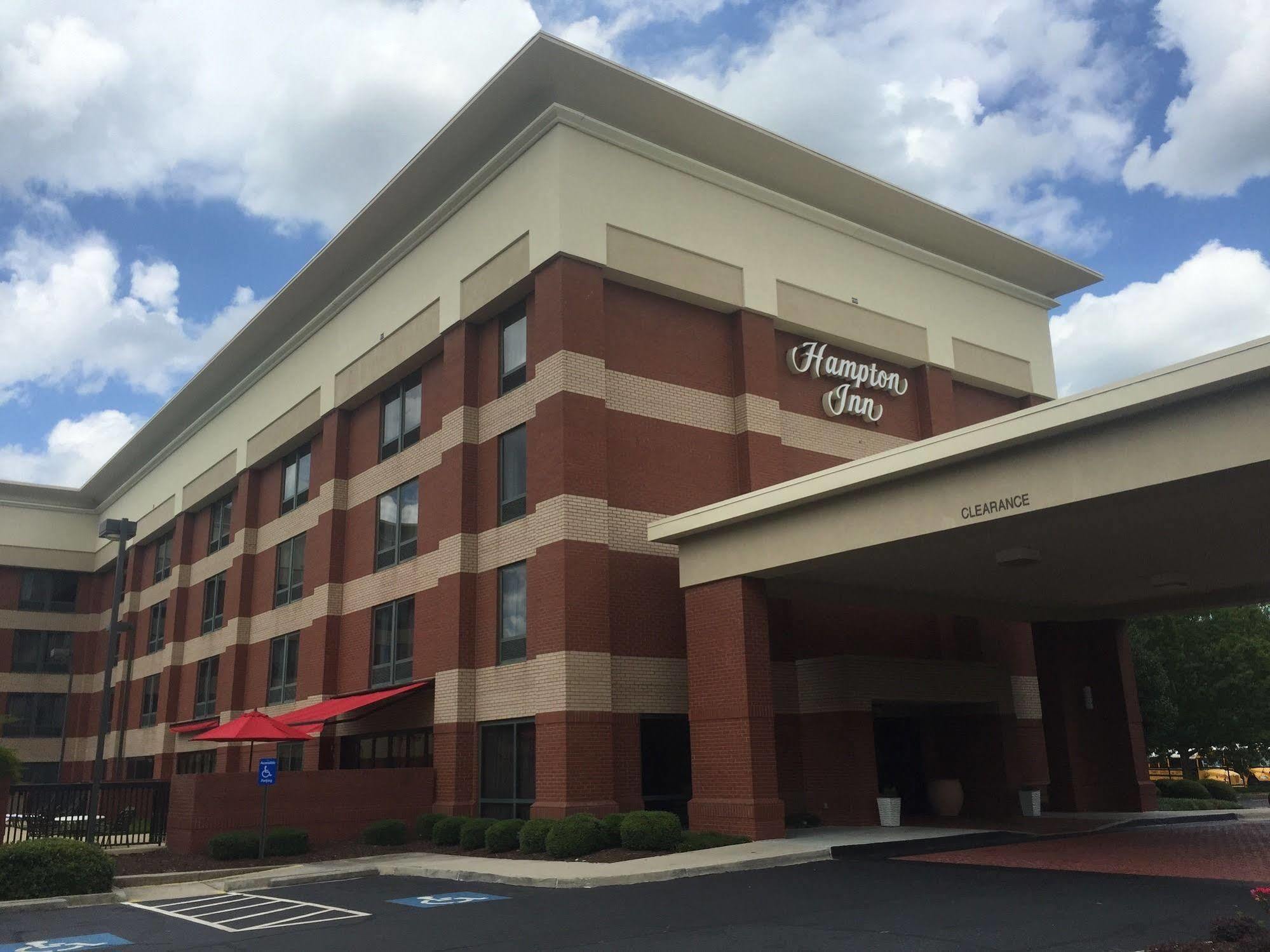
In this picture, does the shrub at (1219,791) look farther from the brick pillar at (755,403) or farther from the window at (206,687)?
the window at (206,687)

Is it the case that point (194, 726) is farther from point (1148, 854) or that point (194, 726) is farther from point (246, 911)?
point (1148, 854)

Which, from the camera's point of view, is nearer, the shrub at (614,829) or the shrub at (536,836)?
the shrub at (614,829)

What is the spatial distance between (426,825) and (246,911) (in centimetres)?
1055

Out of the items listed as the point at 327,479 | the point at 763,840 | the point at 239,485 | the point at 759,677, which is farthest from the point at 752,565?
the point at 239,485

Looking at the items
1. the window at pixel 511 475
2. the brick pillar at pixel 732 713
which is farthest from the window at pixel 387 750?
the brick pillar at pixel 732 713

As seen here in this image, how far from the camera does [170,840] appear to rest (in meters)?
26.5

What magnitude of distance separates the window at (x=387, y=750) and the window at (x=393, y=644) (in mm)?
1585

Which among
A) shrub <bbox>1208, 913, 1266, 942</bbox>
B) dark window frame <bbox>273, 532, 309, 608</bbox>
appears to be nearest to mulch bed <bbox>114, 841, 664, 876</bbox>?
shrub <bbox>1208, 913, 1266, 942</bbox>

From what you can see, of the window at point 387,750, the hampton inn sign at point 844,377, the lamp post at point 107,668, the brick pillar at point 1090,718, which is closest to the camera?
the lamp post at point 107,668

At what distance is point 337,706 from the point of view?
30.0 meters

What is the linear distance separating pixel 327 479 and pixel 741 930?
89.7 feet

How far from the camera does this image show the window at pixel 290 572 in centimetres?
3850

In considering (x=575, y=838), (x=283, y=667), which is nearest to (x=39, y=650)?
(x=283, y=667)

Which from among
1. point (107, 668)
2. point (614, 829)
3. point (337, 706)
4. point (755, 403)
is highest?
point (755, 403)
